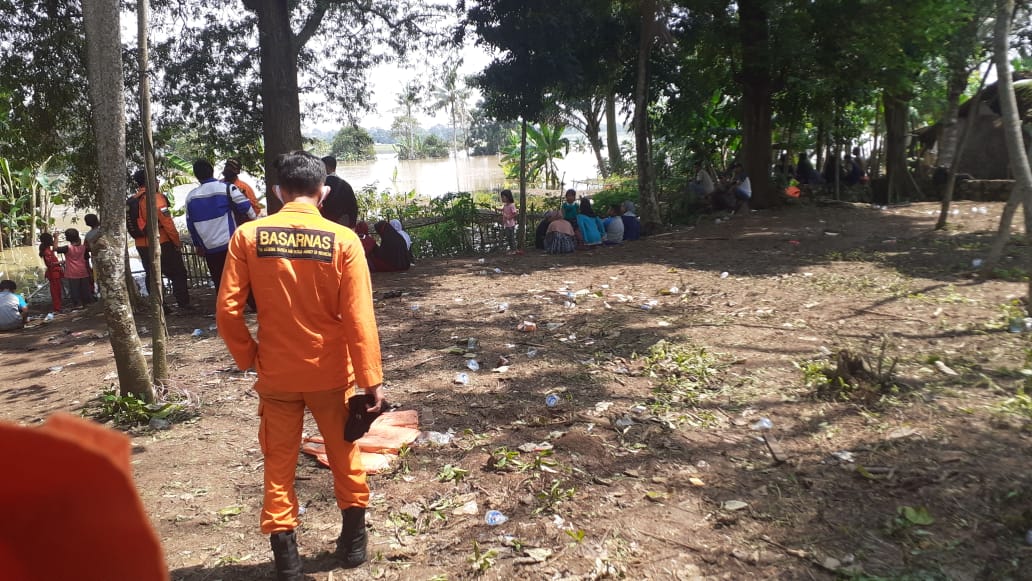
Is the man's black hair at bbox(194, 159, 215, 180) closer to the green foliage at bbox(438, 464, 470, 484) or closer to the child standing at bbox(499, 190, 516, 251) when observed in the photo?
the green foliage at bbox(438, 464, 470, 484)

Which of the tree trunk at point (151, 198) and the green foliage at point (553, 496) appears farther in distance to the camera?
the tree trunk at point (151, 198)

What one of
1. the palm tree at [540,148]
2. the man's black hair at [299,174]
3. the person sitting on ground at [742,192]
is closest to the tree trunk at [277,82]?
the man's black hair at [299,174]

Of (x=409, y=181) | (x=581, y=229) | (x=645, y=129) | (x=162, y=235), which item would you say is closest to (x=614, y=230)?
(x=581, y=229)

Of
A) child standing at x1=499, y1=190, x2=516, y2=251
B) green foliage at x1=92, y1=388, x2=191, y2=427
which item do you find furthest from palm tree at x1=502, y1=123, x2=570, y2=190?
green foliage at x1=92, y1=388, x2=191, y2=427

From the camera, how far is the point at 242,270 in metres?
2.39

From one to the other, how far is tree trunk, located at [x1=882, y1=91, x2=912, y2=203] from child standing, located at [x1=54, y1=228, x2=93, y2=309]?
561 inches

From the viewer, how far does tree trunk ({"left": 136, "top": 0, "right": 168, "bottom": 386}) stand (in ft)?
13.5

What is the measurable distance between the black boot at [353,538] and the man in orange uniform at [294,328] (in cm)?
20

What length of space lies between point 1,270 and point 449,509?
15761 mm

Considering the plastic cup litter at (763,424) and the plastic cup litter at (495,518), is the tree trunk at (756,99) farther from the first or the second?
the plastic cup litter at (495,518)

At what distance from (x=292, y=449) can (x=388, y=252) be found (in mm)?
6600

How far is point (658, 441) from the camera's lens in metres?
3.58

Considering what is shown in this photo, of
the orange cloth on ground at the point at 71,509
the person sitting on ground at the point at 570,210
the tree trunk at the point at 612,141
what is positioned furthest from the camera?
the tree trunk at the point at 612,141

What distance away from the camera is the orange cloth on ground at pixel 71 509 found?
53 centimetres
